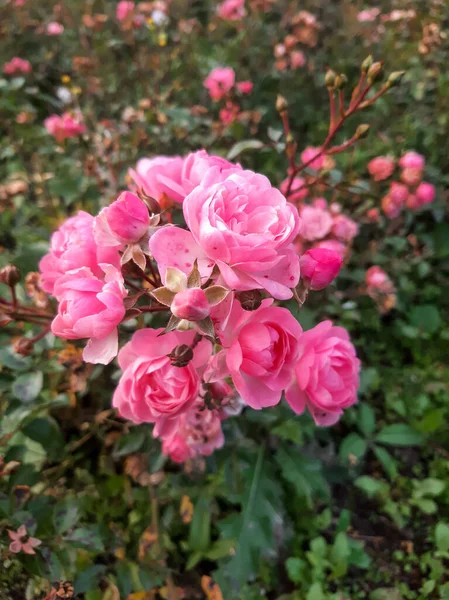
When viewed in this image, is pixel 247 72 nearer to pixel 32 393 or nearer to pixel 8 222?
pixel 8 222

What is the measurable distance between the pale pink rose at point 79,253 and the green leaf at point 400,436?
121 cm

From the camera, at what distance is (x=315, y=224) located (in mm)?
1381

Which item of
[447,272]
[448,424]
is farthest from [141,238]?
[447,272]

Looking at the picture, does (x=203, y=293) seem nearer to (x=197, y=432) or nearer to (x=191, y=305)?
(x=191, y=305)

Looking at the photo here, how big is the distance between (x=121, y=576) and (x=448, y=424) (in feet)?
4.36

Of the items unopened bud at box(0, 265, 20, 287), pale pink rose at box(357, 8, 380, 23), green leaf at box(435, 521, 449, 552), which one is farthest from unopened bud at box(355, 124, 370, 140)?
pale pink rose at box(357, 8, 380, 23)

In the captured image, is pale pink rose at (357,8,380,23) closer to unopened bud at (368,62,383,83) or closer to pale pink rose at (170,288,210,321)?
unopened bud at (368,62,383,83)

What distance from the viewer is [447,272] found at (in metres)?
2.19

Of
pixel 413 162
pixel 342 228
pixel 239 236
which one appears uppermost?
pixel 239 236

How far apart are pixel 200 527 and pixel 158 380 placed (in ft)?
3.07

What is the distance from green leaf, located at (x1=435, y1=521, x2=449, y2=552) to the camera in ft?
4.46

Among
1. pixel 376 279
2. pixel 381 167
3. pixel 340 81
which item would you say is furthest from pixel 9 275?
pixel 381 167

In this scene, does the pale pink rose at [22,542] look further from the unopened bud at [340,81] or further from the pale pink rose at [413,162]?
the pale pink rose at [413,162]

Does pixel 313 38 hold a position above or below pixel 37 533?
above
